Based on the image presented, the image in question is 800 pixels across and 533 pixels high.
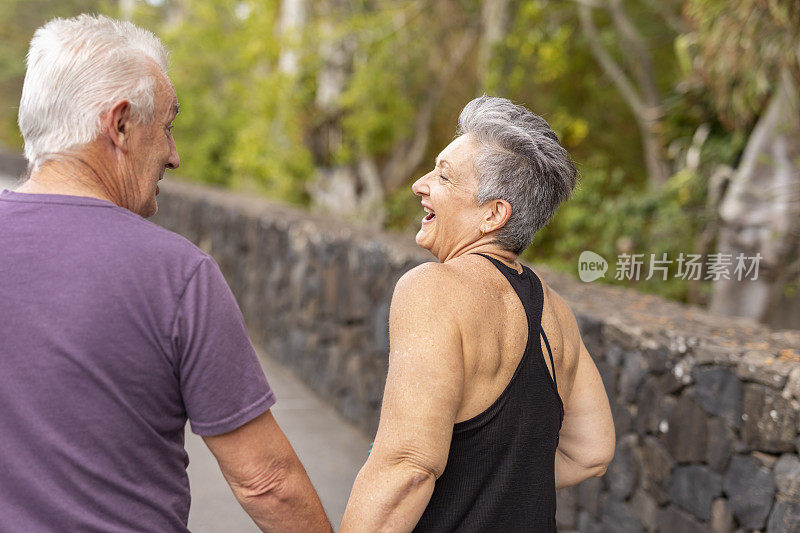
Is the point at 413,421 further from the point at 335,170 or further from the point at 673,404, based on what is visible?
the point at 335,170

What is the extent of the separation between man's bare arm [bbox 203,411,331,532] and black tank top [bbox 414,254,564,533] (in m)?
0.28

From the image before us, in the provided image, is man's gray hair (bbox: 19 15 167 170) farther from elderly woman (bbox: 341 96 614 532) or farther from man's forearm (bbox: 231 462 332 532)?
man's forearm (bbox: 231 462 332 532)

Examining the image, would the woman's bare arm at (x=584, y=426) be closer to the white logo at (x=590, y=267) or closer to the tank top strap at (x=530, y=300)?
the tank top strap at (x=530, y=300)

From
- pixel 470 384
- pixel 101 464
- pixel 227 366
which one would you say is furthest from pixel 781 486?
pixel 101 464

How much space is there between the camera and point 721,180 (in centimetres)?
749

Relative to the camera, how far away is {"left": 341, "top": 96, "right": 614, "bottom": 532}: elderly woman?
1.68m

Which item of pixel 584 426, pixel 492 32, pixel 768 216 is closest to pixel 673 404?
pixel 584 426

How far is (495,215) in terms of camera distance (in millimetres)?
1884

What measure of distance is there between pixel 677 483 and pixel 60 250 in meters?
2.63

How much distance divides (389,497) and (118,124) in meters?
0.95

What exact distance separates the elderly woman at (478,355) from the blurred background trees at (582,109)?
14.8 ft

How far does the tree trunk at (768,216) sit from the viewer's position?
633cm

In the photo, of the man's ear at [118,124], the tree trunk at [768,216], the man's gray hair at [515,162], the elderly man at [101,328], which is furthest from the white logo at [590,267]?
the tree trunk at [768,216]

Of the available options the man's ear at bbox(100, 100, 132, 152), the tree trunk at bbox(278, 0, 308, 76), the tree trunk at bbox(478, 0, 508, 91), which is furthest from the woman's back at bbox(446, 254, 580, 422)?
the tree trunk at bbox(278, 0, 308, 76)
